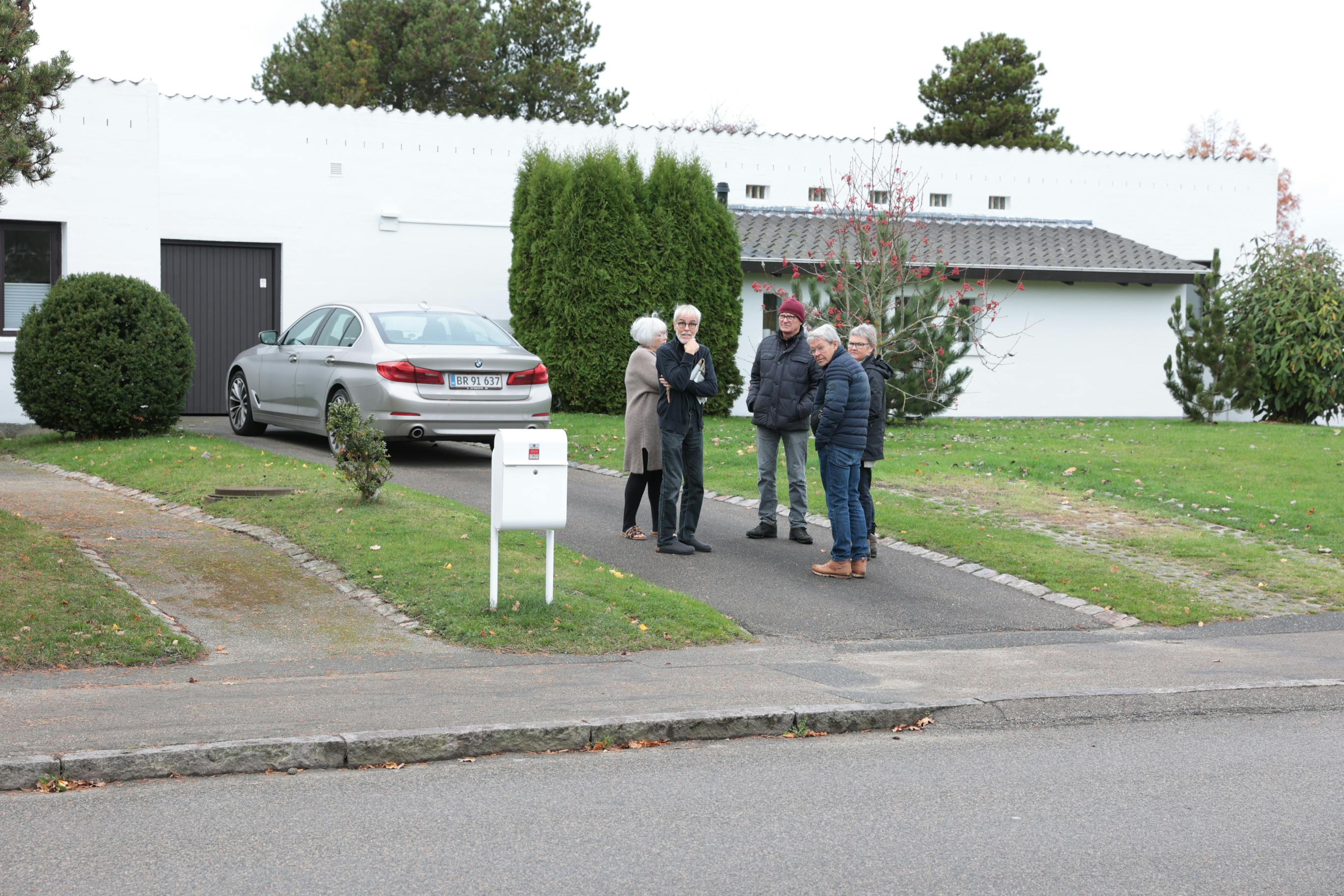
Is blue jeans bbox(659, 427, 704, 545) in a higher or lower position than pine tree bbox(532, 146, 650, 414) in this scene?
lower

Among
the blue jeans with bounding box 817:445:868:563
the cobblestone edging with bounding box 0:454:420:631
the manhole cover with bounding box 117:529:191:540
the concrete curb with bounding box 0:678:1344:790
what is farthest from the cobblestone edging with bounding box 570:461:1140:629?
the manhole cover with bounding box 117:529:191:540

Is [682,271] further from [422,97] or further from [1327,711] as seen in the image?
[422,97]

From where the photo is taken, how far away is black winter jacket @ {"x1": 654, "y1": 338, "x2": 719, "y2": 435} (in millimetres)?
9938

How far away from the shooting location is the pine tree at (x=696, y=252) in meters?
20.5

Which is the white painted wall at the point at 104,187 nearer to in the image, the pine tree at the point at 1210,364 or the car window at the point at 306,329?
the car window at the point at 306,329

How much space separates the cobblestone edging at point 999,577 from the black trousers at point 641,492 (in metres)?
1.21

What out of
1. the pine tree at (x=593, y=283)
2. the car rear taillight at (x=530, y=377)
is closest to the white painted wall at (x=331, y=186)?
the pine tree at (x=593, y=283)

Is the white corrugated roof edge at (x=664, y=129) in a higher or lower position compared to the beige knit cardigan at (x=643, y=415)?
higher

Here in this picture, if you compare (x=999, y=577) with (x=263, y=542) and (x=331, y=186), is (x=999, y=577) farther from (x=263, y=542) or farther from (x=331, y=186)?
(x=331, y=186)

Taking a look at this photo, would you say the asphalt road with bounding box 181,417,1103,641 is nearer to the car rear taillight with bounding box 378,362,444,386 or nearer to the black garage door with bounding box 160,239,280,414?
the car rear taillight with bounding box 378,362,444,386

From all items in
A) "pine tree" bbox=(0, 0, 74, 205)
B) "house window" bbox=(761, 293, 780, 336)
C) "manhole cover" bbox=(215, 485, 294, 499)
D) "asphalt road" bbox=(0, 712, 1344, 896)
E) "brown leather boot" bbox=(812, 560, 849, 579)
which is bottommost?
"asphalt road" bbox=(0, 712, 1344, 896)

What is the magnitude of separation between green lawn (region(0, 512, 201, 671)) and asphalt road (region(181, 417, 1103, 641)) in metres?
3.45

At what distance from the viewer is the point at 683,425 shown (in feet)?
33.2

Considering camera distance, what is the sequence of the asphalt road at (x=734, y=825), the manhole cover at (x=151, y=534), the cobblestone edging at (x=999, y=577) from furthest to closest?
the manhole cover at (x=151, y=534)
the cobblestone edging at (x=999, y=577)
the asphalt road at (x=734, y=825)
